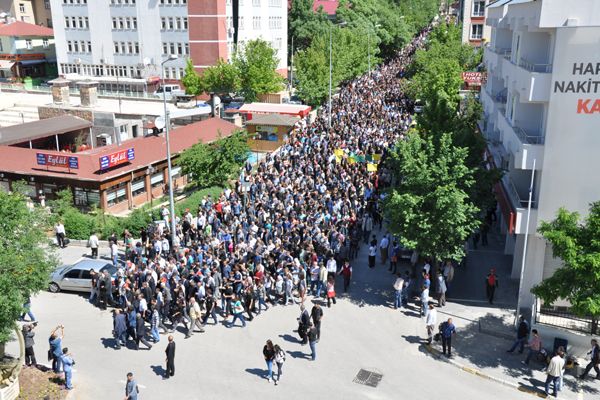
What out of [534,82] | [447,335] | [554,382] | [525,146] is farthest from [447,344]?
[534,82]

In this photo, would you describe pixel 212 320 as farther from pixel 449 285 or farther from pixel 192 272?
pixel 449 285

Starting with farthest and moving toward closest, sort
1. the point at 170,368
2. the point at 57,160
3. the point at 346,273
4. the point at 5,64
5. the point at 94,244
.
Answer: the point at 5,64 < the point at 57,160 < the point at 94,244 < the point at 346,273 < the point at 170,368

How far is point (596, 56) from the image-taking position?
18078 millimetres

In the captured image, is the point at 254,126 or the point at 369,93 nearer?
the point at 254,126

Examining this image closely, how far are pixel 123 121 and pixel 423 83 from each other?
2411 centimetres

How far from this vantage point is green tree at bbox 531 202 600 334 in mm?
15852

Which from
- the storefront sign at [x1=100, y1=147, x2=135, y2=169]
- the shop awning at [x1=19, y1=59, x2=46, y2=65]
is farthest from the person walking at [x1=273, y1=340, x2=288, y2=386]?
the shop awning at [x1=19, y1=59, x2=46, y2=65]

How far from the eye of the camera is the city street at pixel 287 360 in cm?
1606

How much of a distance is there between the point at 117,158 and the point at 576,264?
2392 cm

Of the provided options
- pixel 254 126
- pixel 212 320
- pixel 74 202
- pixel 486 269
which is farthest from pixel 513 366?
pixel 254 126

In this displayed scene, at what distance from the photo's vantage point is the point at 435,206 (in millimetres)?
20094

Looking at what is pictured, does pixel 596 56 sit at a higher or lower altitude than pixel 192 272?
higher

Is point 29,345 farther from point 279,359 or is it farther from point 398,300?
point 398,300

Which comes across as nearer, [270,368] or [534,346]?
[270,368]
